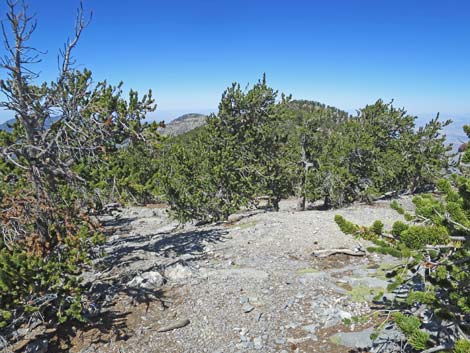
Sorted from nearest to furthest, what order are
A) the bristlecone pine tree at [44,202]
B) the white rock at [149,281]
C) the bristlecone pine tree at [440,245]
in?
the bristlecone pine tree at [440,245], the bristlecone pine tree at [44,202], the white rock at [149,281]

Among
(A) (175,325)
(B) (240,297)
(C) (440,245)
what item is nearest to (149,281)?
(A) (175,325)

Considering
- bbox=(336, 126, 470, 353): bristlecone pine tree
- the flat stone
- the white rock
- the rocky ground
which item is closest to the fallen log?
the rocky ground

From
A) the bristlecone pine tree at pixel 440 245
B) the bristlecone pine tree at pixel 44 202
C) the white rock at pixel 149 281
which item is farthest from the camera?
the white rock at pixel 149 281

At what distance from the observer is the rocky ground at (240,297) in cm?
621

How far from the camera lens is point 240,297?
25.4ft

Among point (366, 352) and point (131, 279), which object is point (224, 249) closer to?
point (131, 279)

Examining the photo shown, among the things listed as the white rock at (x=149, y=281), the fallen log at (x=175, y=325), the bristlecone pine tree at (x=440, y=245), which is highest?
the bristlecone pine tree at (x=440, y=245)

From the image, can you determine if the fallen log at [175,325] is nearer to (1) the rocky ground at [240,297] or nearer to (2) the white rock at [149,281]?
(1) the rocky ground at [240,297]

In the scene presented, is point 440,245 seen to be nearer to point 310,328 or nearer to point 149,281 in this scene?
point 310,328

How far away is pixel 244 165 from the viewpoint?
54.7 feet

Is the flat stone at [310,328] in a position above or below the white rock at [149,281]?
below

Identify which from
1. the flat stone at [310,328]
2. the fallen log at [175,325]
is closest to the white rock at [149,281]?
the fallen log at [175,325]

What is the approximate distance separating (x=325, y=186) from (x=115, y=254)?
519 inches

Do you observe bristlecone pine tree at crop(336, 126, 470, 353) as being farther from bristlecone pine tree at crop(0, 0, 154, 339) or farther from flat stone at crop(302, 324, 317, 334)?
bristlecone pine tree at crop(0, 0, 154, 339)
